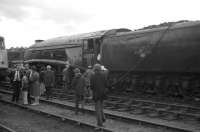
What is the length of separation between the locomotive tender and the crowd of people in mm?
1855

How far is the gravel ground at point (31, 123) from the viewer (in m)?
7.94

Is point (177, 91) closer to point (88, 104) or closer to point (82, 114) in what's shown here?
point (88, 104)

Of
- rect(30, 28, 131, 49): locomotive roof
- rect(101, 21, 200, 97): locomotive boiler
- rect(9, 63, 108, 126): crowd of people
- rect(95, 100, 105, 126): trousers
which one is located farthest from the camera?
rect(30, 28, 131, 49): locomotive roof

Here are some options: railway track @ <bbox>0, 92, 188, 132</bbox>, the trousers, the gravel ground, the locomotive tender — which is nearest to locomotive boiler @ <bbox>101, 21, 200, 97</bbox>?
the locomotive tender

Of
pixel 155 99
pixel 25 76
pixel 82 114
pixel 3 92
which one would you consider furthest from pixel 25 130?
pixel 3 92

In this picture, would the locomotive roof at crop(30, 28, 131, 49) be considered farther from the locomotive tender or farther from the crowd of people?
the crowd of people

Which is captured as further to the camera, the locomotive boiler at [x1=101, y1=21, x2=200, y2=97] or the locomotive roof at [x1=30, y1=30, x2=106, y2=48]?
the locomotive roof at [x1=30, y1=30, x2=106, y2=48]

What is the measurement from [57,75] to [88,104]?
698 cm

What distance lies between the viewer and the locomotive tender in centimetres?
1133

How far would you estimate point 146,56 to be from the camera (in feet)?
42.0

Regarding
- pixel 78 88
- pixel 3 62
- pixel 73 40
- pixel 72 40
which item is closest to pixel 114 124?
pixel 78 88

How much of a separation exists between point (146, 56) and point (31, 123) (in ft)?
20.3

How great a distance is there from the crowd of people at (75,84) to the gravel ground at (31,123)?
984 millimetres

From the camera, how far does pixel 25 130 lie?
25.8ft
